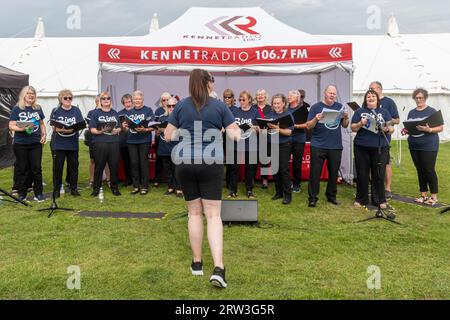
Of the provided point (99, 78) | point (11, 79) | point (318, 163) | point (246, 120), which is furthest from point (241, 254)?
point (11, 79)

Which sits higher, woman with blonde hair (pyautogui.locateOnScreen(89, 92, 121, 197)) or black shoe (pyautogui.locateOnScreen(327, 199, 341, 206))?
woman with blonde hair (pyautogui.locateOnScreen(89, 92, 121, 197))

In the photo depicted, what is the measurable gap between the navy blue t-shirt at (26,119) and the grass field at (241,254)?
0.92 meters

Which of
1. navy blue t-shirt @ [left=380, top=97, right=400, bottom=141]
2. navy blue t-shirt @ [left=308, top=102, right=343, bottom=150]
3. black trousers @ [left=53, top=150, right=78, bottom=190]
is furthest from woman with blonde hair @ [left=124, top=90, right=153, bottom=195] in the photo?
navy blue t-shirt @ [left=380, top=97, right=400, bottom=141]

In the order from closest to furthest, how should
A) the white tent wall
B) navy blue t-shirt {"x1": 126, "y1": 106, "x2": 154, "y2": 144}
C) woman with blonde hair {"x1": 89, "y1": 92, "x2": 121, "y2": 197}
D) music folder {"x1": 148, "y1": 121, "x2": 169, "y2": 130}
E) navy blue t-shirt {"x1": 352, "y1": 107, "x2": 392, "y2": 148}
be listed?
navy blue t-shirt {"x1": 352, "y1": 107, "x2": 392, "y2": 148}
woman with blonde hair {"x1": 89, "y1": 92, "x2": 121, "y2": 197}
music folder {"x1": 148, "y1": 121, "x2": 169, "y2": 130}
navy blue t-shirt {"x1": 126, "y1": 106, "x2": 154, "y2": 144}
the white tent wall

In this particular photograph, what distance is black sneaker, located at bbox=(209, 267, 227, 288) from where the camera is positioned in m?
3.23

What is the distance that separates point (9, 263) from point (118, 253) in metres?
0.92

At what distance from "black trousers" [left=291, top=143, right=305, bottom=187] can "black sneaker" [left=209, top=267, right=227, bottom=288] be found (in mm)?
4053

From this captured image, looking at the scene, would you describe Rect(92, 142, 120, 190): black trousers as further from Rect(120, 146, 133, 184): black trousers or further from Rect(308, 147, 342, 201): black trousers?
Rect(308, 147, 342, 201): black trousers

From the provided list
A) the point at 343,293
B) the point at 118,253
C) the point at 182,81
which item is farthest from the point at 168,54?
the point at 343,293

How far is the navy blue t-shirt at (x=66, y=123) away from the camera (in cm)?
631

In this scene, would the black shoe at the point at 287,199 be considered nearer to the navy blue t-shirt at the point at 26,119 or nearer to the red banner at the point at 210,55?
the red banner at the point at 210,55

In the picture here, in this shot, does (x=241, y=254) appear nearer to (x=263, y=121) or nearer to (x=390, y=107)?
(x=263, y=121)

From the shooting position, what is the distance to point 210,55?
7453 millimetres
